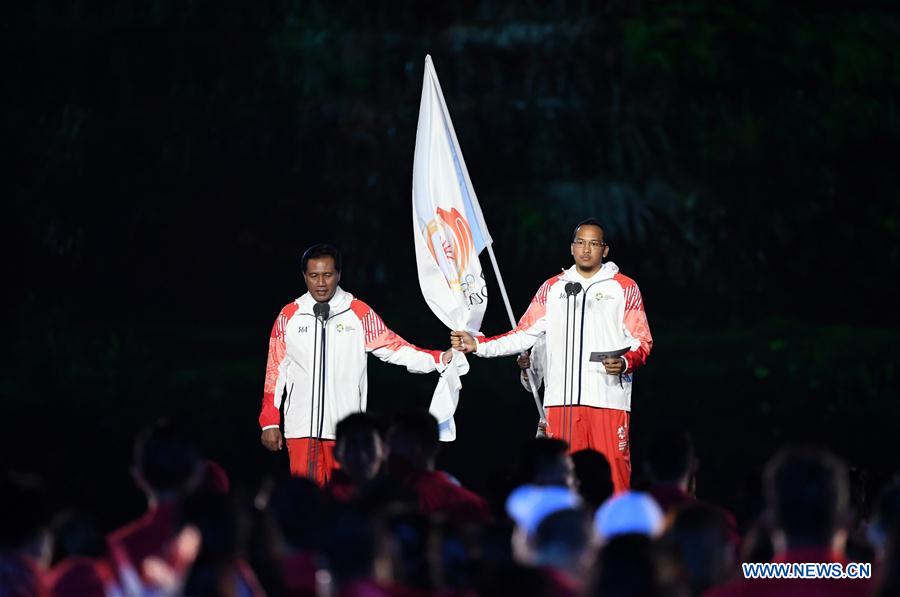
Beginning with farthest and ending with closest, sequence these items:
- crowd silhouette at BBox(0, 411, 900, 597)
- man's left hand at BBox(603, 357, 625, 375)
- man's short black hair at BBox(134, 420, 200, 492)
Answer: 1. man's left hand at BBox(603, 357, 625, 375)
2. man's short black hair at BBox(134, 420, 200, 492)
3. crowd silhouette at BBox(0, 411, 900, 597)

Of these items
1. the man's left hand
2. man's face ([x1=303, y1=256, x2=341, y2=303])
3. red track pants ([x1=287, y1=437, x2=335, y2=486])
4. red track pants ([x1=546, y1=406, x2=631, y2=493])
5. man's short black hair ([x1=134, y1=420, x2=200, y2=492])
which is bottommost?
red track pants ([x1=287, y1=437, x2=335, y2=486])

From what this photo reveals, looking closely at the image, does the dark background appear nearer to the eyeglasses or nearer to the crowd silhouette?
the eyeglasses

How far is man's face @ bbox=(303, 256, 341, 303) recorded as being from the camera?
17.3 ft

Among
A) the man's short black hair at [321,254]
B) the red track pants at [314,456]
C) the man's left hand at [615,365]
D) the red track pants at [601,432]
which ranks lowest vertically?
the red track pants at [314,456]

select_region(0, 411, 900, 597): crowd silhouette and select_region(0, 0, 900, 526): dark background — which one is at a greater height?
select_region(0, 0, 900, 526): dark background

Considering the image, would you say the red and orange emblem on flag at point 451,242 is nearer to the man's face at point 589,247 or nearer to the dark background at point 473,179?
the man's face at point 589,247

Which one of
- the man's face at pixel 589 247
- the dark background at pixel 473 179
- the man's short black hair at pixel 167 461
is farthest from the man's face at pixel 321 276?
the dark background at pixel 473 179

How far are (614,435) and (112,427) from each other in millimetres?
3426

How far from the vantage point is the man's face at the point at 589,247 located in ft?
17.3

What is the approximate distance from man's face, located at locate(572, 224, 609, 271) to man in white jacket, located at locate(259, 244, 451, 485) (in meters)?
0.65

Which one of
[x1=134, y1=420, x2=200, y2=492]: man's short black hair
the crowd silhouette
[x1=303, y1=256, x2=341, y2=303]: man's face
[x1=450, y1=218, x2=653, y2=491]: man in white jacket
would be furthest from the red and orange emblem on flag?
[x1=134, y1=420, x2=200, y2=492]: man's short black hair

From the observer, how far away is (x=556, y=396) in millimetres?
5270

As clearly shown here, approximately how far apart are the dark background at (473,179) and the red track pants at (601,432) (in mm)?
2545

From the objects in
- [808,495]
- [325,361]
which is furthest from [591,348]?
[808,495]
